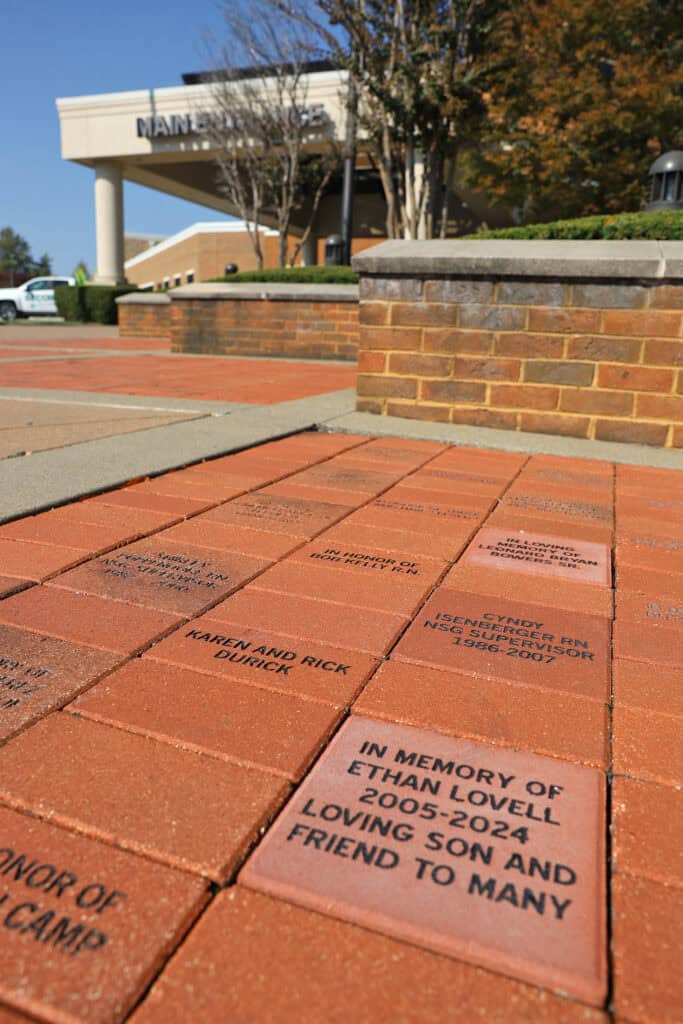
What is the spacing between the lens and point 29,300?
97.4 ft

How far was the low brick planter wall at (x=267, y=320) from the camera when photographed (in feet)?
35.8

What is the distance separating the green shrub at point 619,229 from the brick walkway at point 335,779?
283 inches

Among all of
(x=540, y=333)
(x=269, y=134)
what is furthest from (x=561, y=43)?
(x=540, y=333)

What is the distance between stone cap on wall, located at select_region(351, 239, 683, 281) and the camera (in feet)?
14.9

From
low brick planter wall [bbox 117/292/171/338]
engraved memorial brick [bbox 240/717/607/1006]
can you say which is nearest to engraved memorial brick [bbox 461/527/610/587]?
engraved memorial brick [bbox 240/717/607/1006]

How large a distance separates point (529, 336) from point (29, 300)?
29.2 m

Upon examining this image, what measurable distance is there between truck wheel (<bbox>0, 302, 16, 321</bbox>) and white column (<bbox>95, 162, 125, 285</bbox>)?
11.3ft

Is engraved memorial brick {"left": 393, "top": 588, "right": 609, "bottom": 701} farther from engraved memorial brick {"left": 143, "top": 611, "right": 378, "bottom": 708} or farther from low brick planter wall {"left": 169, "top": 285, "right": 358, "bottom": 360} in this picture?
low brick planter wall {"left": 169, "top": 285, "right": 358, "bottom": 360}

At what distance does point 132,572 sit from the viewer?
236cm

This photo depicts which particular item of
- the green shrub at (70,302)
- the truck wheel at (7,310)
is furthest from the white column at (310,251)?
the truck wheel at (7,310)

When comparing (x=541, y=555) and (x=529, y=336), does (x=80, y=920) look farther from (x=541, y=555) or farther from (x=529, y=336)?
(x=529, y=336)

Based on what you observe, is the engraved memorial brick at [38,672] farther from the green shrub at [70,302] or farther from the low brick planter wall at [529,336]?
the green shrub at [70,302]

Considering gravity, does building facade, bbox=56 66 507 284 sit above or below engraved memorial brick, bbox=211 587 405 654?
above

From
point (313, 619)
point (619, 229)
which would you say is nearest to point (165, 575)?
point (313, 619)
